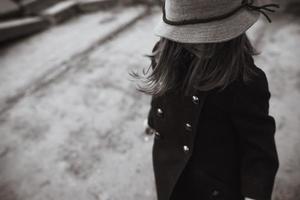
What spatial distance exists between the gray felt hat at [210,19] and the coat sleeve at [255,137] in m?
0.18

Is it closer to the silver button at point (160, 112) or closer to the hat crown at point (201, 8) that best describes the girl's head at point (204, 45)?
the hat crown at point (201, 8)

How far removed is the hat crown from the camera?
930mm

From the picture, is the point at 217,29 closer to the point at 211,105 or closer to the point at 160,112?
the point at 211,105

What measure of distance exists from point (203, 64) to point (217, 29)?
12cm

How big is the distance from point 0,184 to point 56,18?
221cm

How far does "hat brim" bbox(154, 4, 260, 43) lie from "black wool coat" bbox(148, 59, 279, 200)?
16cm

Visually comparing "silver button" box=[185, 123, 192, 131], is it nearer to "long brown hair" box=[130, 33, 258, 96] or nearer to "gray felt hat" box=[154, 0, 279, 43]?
"long brown hair" box=[130, 33, 258, 96]

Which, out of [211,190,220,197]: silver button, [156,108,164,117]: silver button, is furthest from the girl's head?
[211,190,220,197]: silver button

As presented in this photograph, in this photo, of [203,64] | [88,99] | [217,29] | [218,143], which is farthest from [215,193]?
[88,99]

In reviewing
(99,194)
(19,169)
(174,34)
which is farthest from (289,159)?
(19,169)

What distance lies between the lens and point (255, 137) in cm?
108

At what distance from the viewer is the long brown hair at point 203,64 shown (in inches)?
39.8

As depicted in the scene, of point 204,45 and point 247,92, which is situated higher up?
point 204,45

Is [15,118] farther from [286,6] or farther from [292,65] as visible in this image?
[286,6]
